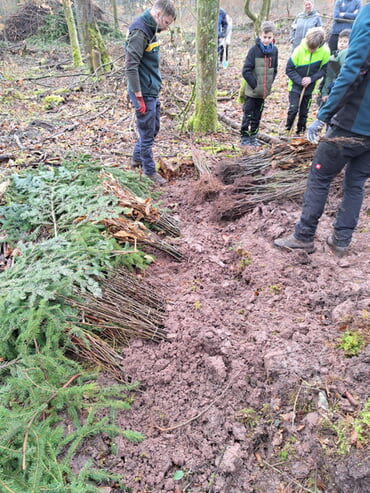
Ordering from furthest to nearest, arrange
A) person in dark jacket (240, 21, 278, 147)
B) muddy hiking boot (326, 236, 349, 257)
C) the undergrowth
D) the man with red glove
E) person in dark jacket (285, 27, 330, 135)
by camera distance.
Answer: person in dark jacket (240, 21, 278, 147) < person in dark jacket (285, 27, 330, 135) < the man with red glove < muddy hiking boot (326, 236, 349, 257) < the undergrowth

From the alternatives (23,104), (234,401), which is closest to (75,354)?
(234,401)

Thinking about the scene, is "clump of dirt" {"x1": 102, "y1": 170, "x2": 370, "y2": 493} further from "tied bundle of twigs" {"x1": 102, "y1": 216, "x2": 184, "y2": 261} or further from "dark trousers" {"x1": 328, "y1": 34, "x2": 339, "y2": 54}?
"dark trousers" {"x1": 328, "y1": 34, "x2": 339, "y2": 54}

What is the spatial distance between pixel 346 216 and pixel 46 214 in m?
3.21

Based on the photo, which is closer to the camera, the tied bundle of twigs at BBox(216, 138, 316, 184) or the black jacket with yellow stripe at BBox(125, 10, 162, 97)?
the black jacket with yellow stripe at BBox(125, 10, 162, 97)

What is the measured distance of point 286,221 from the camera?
154 inches

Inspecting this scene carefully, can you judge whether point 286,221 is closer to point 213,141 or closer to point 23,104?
point 213,141

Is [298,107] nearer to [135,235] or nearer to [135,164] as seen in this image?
[135,164]

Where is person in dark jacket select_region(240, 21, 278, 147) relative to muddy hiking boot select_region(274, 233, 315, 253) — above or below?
above

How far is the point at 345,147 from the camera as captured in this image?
2920 mm

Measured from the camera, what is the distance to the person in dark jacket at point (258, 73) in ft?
19.1

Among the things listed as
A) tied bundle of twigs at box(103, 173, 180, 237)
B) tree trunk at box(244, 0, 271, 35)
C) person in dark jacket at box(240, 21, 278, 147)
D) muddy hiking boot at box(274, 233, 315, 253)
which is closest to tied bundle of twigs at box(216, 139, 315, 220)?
tied bundle of twigs at box(103, 173, 180, 237)

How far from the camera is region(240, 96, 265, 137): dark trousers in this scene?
20.7 feet

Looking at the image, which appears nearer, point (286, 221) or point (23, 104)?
point (286, 221)

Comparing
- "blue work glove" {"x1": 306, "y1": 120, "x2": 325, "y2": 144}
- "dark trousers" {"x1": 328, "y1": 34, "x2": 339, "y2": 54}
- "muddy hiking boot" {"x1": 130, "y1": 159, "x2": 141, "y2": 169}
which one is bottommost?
"muddy hiking boot" {"x1": 130, "y1": 159, "x2": 141, "y2": 169}
